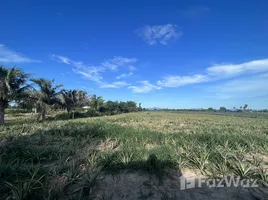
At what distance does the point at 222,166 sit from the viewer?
377 centimetres

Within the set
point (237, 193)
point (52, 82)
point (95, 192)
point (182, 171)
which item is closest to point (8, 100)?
point (52, 82)

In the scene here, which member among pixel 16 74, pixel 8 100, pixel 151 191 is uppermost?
pixel 16 74

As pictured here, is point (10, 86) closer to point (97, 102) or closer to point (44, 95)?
point (44, 95)

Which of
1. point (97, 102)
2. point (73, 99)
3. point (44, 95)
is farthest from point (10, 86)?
point (97, 102)

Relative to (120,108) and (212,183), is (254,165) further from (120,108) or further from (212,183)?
(120,108)

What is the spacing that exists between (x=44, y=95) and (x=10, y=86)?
5946mm

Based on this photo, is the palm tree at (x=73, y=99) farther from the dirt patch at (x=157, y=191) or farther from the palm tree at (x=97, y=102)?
the dirt patch at (x=157, y=191)

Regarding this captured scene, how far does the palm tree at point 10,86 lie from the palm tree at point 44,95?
121 inches

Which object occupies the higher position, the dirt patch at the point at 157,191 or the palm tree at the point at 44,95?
the palm tree at the point at 44,95

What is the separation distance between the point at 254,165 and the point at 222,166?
3.88 ft

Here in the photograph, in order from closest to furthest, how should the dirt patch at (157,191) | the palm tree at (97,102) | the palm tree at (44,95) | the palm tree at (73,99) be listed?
the dirt patch at (157,191)
the palm tree at (44,95)
the palm tree at (73,99)
the palm tree at (97,102)

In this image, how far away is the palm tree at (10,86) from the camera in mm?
13156

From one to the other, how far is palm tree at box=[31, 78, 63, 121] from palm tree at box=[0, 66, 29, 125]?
308 centimetres

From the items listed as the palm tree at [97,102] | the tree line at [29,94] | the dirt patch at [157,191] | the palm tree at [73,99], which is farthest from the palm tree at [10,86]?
the palm tree at [97,102]
